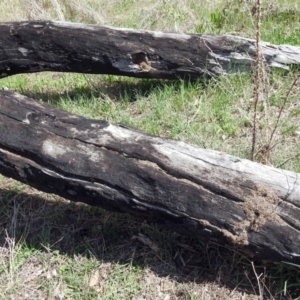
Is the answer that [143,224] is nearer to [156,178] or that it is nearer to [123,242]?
[123,242]

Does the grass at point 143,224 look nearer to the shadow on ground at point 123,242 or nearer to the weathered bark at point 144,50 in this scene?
the shadow on ground at point 123,242

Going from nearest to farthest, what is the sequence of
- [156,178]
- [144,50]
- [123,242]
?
Result: [156,178] < [123,242] < [144,50]

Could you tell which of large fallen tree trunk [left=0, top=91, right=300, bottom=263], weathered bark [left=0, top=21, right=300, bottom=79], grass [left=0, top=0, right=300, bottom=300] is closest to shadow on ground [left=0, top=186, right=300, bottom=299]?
grass [left=0, top=0, right=300, bottom=300]

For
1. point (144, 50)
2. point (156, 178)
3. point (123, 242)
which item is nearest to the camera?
point (156, 178)

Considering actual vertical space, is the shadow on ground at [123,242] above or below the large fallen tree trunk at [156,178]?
below

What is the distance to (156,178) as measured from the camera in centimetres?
299

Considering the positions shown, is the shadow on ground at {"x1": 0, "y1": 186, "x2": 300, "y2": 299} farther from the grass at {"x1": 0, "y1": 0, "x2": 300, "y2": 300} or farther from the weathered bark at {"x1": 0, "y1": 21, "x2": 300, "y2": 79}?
the weathered bark at {"x1": 0, "y1": 21, "x2": 300, "y2": 79}

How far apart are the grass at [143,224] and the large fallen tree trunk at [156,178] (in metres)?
0.28

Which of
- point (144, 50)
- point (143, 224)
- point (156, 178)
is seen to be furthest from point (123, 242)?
point (144, 50)

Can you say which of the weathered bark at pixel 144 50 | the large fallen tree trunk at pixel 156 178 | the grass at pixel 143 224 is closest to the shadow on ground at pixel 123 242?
the grass at pixel 143 224

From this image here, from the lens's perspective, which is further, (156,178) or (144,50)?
(144,50)

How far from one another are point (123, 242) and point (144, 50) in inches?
77.5

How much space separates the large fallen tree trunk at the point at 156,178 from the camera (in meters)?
2.83

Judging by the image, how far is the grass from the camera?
3.10 meters
